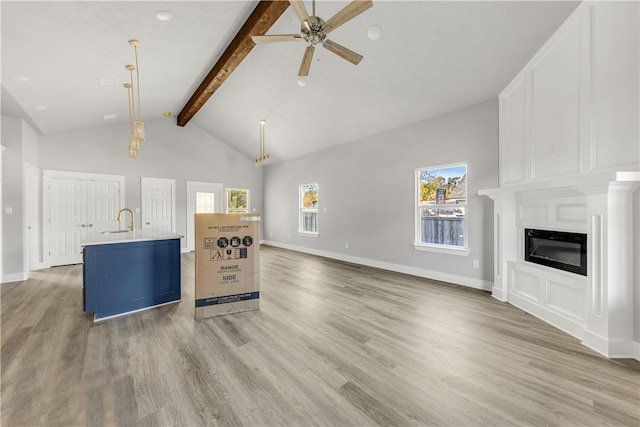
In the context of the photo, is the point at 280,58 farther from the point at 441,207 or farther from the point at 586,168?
the point at 586,168

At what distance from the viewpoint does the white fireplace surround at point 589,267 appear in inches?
89.9

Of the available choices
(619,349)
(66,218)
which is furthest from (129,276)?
(619,349)

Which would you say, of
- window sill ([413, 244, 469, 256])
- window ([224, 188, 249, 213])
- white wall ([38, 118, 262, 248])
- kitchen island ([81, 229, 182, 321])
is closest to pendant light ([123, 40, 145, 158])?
white wall ([38, 118, 262, 248])

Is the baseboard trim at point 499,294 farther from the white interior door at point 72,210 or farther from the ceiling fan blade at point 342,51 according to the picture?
the white interior door at point 72,210

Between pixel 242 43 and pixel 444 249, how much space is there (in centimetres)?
462

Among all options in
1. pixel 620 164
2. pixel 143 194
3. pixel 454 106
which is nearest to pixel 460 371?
pixel 620 164

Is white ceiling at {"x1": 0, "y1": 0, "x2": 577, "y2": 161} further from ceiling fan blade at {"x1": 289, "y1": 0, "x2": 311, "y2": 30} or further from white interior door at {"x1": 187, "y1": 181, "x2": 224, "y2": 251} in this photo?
white interior door at {"x1": 187, "y1": 181, "x2": 224, "y2": 251}

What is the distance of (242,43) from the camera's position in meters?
3.81

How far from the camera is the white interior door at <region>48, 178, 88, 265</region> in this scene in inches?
225

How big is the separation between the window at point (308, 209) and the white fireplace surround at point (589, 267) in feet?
15.8

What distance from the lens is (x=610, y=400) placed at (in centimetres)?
175

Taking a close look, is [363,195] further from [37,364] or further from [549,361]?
[37,364]

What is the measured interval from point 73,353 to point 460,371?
10.8 ft

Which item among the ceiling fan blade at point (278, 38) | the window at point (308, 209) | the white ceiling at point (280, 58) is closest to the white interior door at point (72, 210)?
the white ceiling at point (280, 58)
